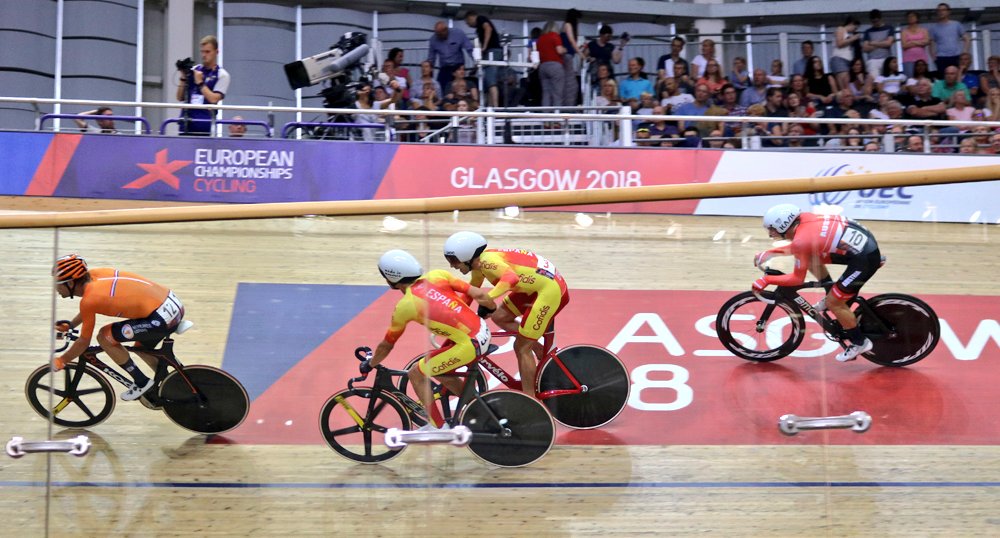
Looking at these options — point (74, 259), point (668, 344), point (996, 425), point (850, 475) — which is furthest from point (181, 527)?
point (996, 425)

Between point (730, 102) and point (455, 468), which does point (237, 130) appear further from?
point (455, 468)

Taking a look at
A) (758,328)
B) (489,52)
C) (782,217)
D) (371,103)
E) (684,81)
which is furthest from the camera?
(489,52)

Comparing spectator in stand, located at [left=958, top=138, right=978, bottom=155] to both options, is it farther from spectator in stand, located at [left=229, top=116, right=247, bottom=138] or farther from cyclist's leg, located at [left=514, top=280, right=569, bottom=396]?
cyclist's leg, located at [left=514, top=280, right=569, bottom=396]

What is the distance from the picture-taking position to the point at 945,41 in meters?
12.0

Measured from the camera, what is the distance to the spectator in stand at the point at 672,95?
11234mm

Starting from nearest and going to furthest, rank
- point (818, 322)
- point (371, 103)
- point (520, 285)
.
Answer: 1. point (818, 322)
2. point (520, 285)
3. point (371, 103)

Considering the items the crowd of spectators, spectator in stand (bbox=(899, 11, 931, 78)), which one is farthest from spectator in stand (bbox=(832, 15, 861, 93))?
spectator in stand (bbox=(899, 11, 931, 78))

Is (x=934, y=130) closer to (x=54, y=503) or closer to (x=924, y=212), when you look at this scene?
(x=924, y=212)

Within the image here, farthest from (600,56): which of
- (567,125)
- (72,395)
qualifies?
(72,395)

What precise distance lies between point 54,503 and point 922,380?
3192 mm

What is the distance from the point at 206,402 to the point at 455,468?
96cm

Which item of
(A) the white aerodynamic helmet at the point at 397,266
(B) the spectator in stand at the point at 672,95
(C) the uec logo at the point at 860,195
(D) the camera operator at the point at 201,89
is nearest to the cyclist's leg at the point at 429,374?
(A) the white aerodynamic helmet at the point at 397,266

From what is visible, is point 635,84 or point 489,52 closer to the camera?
point 635,84

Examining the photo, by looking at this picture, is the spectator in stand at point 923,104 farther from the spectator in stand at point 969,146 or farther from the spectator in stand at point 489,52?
the spectator in stand at point 489,52
